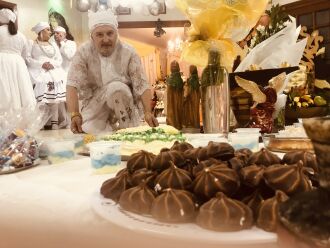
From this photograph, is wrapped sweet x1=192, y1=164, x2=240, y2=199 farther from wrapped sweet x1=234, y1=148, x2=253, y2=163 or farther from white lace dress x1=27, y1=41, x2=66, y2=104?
white lace dress x1=27, y1=41, x2=66, y2=104

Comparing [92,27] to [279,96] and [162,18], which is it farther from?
[162,18]

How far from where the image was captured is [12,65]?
6.71 m

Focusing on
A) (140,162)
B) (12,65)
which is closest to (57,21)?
(12,65)

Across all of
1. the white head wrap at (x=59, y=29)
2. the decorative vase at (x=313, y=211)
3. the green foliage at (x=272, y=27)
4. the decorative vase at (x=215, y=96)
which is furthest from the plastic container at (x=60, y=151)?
the white head wrap at (x=59, y=29)

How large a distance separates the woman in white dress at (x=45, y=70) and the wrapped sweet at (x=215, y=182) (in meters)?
7.15

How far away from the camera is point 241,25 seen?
1.79 m

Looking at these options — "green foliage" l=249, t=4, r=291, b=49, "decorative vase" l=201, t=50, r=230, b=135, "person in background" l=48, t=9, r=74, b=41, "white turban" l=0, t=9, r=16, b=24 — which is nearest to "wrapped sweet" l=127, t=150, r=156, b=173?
"decorative vase" l=201, t=50, r=230, b=135

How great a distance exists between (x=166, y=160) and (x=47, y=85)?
7205mm

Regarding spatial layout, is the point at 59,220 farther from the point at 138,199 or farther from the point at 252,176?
the point at 252,176

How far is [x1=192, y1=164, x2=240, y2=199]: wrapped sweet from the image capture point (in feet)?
2.12

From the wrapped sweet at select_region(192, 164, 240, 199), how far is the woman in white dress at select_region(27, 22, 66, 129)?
23.5 feet

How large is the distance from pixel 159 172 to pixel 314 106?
1789mm

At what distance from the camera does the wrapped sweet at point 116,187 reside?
2.54 feet

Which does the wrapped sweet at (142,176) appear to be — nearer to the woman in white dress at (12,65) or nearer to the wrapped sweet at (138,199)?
the wrapped sweet at (138,199)
